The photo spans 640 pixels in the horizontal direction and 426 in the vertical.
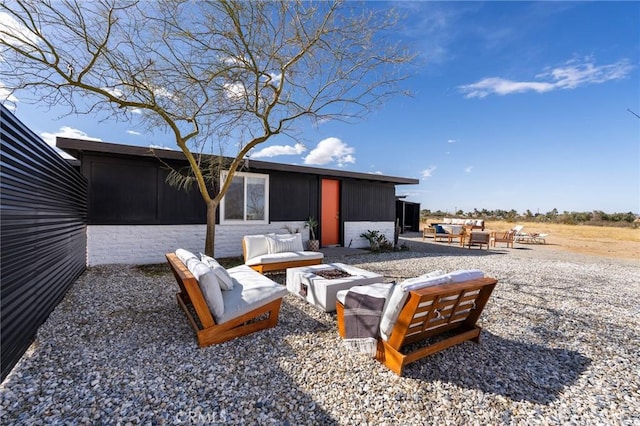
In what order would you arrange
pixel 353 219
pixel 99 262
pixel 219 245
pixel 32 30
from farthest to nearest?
pixel 353 219 < pixel 219 245 < pixel 99 262 < pixel 32 30

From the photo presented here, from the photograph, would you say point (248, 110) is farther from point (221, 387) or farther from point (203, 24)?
point (221, 387)

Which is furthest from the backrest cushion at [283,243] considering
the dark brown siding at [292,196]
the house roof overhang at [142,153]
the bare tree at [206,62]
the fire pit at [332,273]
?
the house roof overhang at [142,153]

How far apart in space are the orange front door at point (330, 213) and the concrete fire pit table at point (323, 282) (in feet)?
15.7

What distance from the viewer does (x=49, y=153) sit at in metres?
3.40

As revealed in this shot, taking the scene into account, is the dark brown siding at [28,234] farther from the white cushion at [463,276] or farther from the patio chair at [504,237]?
the patio chair at [504,237]

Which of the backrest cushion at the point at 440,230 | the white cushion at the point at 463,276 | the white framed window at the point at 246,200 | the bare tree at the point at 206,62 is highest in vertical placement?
the bare tree at the point at 206,62

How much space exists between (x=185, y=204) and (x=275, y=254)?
2.99 metres

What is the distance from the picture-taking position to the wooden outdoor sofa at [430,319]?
88.1 inches

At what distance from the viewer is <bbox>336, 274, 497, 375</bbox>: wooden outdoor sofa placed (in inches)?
88.1

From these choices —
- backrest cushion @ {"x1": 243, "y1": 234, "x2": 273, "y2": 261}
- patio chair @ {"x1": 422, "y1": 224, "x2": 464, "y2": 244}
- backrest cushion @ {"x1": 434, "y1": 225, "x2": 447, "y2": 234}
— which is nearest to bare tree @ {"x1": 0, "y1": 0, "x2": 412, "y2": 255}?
Answer: backrest cushion @ {"x1": 243, "y1": 234, "x2": 273, "y2": 261}

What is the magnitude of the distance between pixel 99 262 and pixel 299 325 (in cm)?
546

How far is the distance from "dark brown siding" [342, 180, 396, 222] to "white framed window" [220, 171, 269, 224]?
9.70ft

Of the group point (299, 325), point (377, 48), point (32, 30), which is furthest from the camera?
point (377, 48)

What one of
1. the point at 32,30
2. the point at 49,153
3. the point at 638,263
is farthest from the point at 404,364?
the point at 638,263
